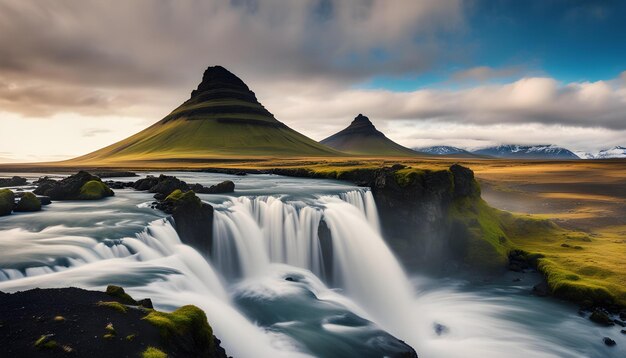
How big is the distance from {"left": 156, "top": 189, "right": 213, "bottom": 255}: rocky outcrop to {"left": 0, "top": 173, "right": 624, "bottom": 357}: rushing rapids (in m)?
0.77

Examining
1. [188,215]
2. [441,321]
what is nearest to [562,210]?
[441,321]

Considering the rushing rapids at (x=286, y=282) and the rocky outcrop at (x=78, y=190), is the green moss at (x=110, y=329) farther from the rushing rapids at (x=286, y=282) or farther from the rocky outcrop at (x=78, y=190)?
the rocky outcrop at (x=78, y=190)

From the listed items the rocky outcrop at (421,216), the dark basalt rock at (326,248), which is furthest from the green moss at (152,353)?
the rocky outcrop at (421,216)

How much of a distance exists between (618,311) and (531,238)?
18.3 m

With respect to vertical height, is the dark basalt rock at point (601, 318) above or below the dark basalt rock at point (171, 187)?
below

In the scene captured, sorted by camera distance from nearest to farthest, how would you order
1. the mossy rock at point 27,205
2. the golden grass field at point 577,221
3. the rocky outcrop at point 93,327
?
the rocky outcrop at point 93,327 < the golden grass field at point 577,221 < the mossy rock at point 27,205

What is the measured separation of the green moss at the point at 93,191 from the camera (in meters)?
37.4

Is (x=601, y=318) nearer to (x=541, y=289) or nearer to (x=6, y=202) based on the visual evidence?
(x=541, y=289)

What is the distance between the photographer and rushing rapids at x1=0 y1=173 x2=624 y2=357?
16141 mm

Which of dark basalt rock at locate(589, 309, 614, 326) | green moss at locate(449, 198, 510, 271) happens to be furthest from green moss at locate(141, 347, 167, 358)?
green moss at locate(449, 198, 510, 271)

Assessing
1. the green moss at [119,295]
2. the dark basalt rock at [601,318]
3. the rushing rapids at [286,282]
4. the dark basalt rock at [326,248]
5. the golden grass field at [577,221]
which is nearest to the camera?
the green moss at [119,295]

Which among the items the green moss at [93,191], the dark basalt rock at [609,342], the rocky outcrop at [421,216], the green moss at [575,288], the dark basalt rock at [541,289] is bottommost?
the dark basalt rock at [609,342]

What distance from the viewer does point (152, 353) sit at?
29.3 feet

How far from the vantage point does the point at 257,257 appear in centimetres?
2780
